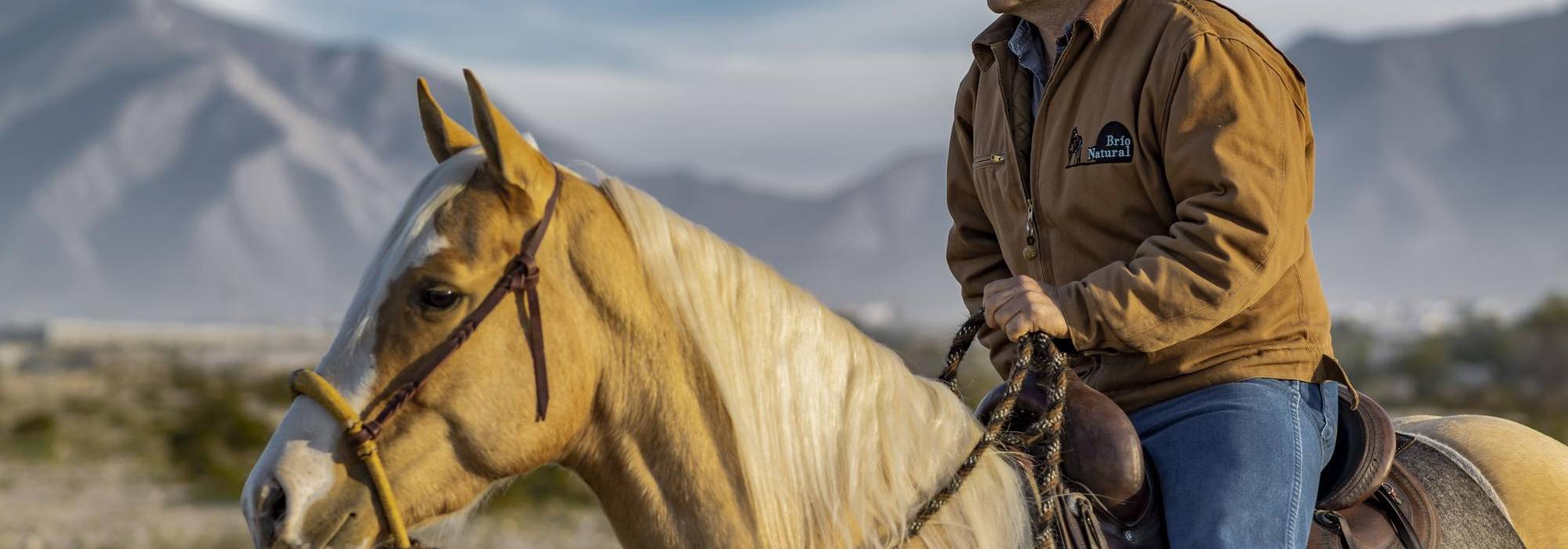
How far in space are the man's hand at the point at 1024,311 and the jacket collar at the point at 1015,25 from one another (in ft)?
2.20

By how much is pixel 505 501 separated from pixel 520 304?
14280mm

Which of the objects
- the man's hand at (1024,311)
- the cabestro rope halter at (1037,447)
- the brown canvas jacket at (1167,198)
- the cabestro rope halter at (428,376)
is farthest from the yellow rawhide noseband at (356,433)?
the brown canvas jacket at (1167,198)

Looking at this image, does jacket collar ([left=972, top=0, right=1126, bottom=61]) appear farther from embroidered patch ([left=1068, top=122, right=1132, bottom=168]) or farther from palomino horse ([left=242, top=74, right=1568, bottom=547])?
palomino horse ([left=242, top=74, right=1568, bottom=547])

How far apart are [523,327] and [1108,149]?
1387 mm

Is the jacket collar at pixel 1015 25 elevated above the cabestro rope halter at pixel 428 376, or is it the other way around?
the jacket collar at pixel 1015 25

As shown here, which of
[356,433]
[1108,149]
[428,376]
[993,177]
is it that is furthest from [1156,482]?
[356,433]

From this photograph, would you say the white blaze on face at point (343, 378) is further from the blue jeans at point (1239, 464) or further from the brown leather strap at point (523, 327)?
the blue jeans at point (1239, 464)

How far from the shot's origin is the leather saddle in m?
2.60

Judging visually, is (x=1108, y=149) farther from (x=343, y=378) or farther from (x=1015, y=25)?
(x=343, y=378)

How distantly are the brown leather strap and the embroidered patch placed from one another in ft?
4.16

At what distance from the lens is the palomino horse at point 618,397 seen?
2.41 m

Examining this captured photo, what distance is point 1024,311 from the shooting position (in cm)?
264

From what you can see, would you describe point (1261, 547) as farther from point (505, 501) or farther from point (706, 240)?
point (505, 501)

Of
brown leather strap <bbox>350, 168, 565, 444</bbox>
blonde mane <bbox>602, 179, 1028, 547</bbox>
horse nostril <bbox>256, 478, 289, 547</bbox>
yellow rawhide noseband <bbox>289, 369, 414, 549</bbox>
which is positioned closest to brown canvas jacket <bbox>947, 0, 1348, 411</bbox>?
blonde mane <bbox>602, 179, 1028, 547</bbox>
